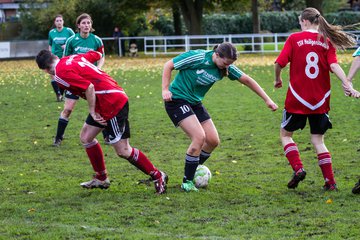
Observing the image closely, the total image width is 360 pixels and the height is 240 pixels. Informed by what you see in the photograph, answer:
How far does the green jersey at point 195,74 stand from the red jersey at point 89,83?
633 mm

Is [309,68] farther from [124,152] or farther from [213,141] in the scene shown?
[124,152]

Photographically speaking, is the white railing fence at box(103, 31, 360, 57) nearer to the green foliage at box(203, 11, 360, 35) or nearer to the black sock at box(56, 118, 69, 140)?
the green foliage at box(203, 11, 360, 35)

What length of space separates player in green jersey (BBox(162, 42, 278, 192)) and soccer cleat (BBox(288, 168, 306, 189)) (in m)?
0.73

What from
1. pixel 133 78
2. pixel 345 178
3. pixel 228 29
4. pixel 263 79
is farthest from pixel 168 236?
pixel 228 29

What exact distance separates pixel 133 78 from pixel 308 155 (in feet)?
53.2

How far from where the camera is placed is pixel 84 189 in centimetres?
884

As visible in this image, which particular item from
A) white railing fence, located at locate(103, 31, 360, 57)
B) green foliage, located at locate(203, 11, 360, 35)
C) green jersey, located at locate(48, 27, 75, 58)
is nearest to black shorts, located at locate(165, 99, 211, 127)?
green jersey, located at locate(48, 27, 75, 58)

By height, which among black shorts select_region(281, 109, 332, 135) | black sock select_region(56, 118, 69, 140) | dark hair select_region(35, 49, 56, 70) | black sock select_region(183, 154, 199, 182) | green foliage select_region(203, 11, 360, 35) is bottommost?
green foliage select_region(203, 11, 360, 35)

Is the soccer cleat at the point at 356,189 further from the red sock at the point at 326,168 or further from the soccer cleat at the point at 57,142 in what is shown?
the soccer cleat at the point at 57,142

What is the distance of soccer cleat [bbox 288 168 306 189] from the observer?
8211 millimetres

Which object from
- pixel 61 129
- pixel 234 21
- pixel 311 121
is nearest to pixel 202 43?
pixel 234 21

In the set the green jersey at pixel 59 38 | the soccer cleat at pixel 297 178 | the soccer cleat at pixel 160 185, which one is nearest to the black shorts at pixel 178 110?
the soccer cleat at pixel 160 185

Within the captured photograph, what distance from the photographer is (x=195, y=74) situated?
8.34 m

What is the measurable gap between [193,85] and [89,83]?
3.77 ft
